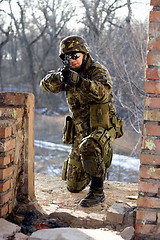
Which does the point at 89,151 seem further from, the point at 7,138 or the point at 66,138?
the point at 7,138

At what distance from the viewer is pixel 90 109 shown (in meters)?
3.44

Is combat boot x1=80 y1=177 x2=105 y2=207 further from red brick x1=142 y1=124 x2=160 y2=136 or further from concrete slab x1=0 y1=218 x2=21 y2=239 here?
red brick x1=142 y1=124 x2=160 y2=136

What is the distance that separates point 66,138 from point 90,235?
1590 mm

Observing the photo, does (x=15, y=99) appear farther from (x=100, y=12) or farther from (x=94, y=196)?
(x=100, y=12)

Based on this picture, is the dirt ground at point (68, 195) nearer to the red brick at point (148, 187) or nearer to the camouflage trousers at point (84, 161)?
the camouflage trousers at point (84, 161)

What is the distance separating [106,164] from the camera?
12.6 feet

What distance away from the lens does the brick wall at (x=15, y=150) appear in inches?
106

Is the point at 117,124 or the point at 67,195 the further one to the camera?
the point at 67,195

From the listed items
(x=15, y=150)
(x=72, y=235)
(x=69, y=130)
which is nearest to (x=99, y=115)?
(x=69, y=130)

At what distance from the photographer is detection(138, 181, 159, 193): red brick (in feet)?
7.30

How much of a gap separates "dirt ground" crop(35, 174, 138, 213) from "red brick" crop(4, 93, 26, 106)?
3.79 ft

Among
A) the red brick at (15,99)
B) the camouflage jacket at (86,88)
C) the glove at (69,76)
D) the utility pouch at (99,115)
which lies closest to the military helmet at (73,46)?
the camouflage jacket at (86,88)

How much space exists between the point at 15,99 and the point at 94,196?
4.72 feet

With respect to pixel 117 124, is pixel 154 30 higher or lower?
higher
